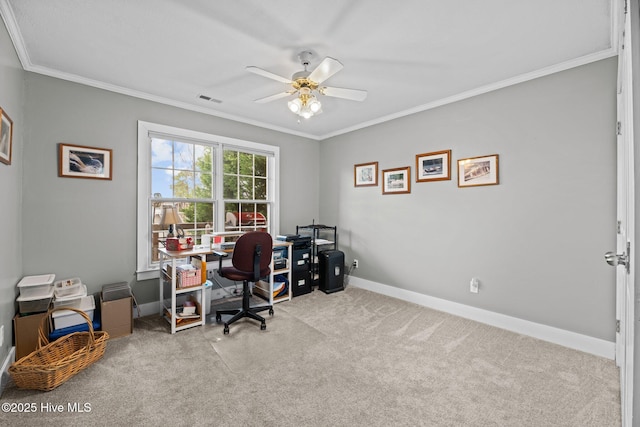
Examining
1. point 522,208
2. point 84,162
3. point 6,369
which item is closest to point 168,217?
point 84,162

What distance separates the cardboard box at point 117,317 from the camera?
8.71 ft

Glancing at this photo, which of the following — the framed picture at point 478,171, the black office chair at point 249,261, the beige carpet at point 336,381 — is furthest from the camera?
the framed picture at point 478,171

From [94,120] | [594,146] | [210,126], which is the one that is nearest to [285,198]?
[210,126]

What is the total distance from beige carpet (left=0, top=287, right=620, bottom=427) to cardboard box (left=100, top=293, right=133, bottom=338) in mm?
87

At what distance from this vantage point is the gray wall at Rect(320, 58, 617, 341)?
2438 mm

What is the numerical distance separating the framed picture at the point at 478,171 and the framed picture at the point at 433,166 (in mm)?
156

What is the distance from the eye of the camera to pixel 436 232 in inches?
Answer: 139

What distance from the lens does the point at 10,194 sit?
2.25 m

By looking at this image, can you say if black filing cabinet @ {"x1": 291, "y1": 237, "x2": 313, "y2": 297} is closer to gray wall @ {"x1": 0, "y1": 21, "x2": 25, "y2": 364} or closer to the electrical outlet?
the electrical outlet

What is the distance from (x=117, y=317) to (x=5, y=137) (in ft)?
5.56

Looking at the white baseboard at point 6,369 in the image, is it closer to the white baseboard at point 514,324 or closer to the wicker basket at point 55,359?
the wicker basket at point 55,359

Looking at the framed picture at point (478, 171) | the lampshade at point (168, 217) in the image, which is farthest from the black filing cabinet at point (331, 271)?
the lampshade at point (168, 217)

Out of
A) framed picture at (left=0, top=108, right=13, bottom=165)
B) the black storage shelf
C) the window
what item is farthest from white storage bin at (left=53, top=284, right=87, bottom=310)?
the black storage shelf

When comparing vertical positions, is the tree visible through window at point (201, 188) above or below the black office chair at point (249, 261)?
above
